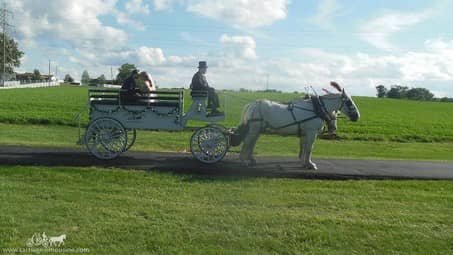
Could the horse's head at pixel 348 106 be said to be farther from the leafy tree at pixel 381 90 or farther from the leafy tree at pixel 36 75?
the leafy tree at pixel 36 75

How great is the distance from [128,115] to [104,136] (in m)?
0.80

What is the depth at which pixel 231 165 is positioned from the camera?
12.2 meters

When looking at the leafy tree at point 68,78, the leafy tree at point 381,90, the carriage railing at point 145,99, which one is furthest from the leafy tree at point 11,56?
the carriage railing at point 145,99

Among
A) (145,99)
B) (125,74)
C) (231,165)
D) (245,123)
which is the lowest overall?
(231,165)

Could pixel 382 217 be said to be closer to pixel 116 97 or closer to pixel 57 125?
pixel 116 97

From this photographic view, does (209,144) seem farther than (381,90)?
No

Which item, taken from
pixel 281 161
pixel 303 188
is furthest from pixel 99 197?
pixel 281 161

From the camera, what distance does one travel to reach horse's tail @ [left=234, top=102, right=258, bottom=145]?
12217 mm

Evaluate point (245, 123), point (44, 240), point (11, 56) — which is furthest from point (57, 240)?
point (11, 56)

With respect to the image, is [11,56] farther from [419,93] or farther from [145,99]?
[145,99]

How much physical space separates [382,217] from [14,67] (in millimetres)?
120443

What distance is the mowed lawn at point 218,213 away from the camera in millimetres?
6402

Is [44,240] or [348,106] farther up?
[348,106]

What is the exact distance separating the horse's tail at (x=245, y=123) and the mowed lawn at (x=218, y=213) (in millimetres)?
2177
